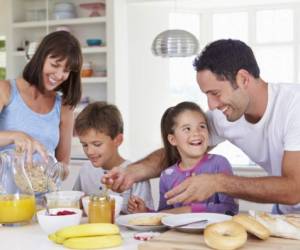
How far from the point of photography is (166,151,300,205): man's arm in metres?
1.73

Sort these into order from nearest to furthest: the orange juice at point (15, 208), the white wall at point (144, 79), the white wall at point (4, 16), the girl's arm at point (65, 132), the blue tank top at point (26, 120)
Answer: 1. the orange juice at point (15, 208)
2. the blue tank top at point (26, 120)
3. the girl's arm at point (65, 132)
4. the white wall at point (144, 79)
5. the white wall at point (4, 16)

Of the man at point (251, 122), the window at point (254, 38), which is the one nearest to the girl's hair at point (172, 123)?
the man at point (251, 122)

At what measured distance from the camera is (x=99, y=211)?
1.67 m

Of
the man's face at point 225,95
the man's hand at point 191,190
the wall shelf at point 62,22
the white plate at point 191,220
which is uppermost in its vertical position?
the wall shelf at point 62,22

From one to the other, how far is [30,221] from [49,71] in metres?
0.70

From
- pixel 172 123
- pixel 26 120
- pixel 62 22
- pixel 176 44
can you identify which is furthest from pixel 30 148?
pixel 62 22

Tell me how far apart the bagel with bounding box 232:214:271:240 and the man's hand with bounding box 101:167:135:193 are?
2.24 feet

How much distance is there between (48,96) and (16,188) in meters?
0.75

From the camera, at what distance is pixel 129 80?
5840 millimetres

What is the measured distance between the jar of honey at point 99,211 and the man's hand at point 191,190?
19 centimetres

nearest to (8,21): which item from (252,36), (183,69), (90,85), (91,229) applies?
(90,85)

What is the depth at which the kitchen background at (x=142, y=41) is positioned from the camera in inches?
221

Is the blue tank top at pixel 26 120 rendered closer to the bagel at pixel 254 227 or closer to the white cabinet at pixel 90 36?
the bagel at pixel 254 227

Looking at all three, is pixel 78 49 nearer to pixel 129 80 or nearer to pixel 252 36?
pixel 129 80
